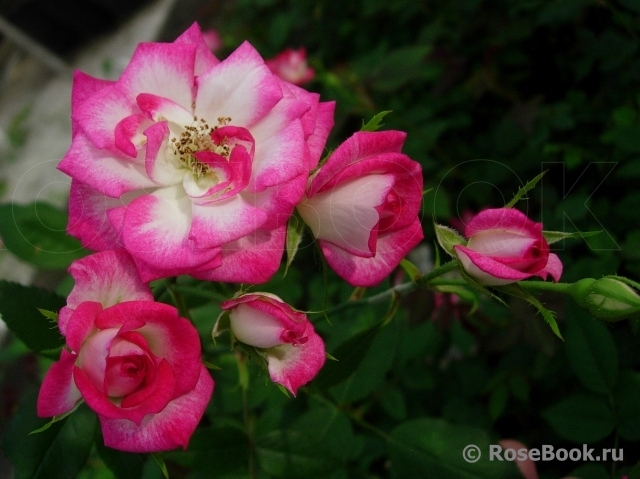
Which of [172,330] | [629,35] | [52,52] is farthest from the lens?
[52,52]

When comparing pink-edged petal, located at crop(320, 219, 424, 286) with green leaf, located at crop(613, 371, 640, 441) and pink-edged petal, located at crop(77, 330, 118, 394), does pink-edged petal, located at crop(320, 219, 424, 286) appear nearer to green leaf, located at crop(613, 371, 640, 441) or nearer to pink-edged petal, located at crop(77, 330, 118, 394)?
pink-edged petal, located at crop(77, 330, 118, 394)

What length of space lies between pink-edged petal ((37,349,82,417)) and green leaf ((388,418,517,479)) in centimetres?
55

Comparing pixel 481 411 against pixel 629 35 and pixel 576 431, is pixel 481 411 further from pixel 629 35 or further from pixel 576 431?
pixel 629 35

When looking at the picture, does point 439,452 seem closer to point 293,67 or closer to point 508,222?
point 508,222

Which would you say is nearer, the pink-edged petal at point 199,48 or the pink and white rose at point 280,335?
the pink and white rose at point 280,335

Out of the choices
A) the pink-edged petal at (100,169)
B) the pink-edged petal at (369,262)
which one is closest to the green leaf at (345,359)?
the pink-edged petal at (369,262)

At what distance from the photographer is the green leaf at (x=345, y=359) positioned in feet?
2.65

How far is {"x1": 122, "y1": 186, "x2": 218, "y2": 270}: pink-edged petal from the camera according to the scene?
0.58m

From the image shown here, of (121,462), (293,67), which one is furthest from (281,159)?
(293,67)

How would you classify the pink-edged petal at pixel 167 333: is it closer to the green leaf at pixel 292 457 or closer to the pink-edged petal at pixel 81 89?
the pink-edged petal at pixel 81 89

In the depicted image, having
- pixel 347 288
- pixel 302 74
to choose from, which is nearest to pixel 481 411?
pixel 347 288

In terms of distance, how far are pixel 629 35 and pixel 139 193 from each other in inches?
40.6

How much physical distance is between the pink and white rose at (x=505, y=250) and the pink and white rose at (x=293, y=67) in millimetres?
1445

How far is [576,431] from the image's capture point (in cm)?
90
